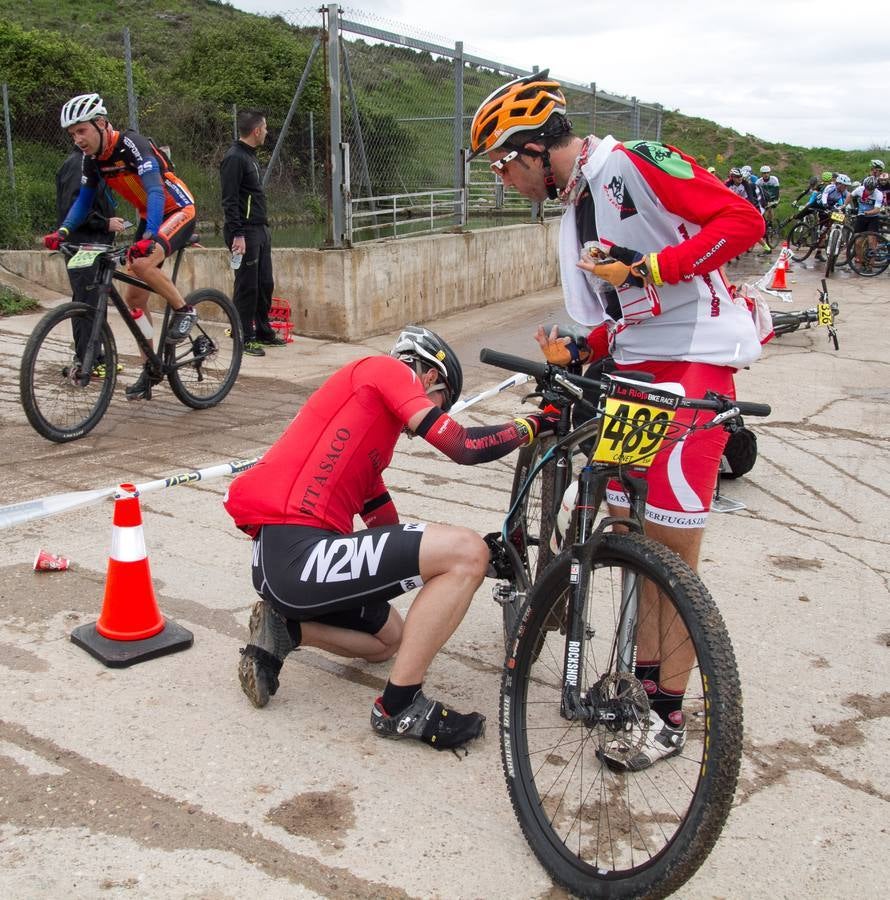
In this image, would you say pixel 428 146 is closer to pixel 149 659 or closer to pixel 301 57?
pixel 301 57

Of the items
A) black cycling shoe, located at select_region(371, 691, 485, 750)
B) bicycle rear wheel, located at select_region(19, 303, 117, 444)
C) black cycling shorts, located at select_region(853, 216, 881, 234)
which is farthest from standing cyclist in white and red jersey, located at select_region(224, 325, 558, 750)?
black cycling shorts, located at select_region(853, 216, 881, 234)

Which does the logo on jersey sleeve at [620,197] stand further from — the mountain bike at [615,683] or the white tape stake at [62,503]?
the white tape stake at [62,503]

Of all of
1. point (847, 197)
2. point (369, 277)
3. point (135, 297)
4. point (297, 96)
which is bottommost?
point (369, 277)

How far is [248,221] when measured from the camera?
923cm

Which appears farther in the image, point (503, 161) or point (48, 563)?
point (48, 563)

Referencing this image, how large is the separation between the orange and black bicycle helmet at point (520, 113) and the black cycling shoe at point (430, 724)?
1.71 metres

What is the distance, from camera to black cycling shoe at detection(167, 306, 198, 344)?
6.92 metres

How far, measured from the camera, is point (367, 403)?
10.3ft

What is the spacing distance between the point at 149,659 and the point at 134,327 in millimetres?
3770

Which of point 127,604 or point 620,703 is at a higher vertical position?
point 620,703

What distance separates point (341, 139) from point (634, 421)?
26.2ft

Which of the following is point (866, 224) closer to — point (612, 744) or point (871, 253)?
point (871, 253)

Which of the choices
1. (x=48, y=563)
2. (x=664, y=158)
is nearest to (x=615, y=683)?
(x=664, y=158)

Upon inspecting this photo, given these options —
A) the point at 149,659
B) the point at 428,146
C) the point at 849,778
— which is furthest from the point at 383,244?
the point at 849,778
